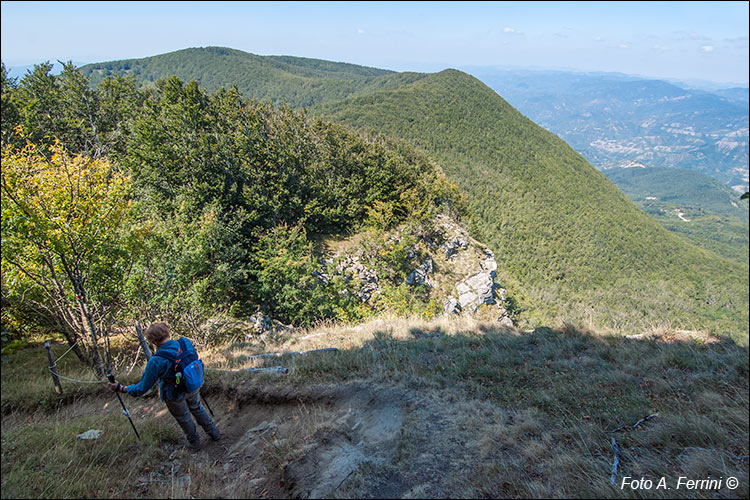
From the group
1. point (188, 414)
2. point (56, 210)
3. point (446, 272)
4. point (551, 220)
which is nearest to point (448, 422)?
point (188, 414)

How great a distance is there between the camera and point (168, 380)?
13.8 feet

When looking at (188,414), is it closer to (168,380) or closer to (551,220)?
(168,380)

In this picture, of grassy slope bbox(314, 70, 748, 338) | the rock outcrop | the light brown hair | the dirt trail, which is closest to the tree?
the dirt trail

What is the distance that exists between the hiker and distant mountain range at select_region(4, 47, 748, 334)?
43.5 meters

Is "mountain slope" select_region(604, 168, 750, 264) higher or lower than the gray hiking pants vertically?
lower

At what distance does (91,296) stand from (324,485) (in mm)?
6815

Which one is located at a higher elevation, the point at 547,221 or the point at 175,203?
the point at 175,203

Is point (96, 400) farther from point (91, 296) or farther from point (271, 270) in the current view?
point (271, 270)

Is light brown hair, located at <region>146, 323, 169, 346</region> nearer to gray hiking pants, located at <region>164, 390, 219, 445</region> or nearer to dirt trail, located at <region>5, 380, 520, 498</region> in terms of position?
gray hiking pants, located at <region>164, 390, 219, 445</region>

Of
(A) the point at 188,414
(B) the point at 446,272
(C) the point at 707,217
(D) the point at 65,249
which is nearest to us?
(A) the point at 188,414

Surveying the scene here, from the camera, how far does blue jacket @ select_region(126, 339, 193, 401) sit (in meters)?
4.04

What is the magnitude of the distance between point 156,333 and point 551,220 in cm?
9071

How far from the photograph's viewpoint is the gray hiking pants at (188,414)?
4.29m

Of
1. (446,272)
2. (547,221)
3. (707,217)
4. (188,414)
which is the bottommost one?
(707,217)
